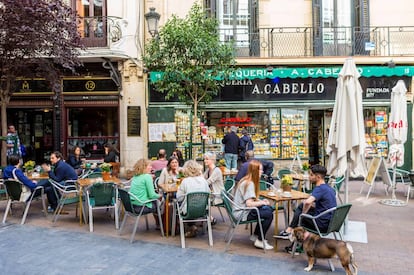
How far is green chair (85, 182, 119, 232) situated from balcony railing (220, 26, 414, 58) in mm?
8547

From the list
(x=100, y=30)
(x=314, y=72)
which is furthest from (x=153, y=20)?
(x=314, y=72)

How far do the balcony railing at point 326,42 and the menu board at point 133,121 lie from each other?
399 centimetres

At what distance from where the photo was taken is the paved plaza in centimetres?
534

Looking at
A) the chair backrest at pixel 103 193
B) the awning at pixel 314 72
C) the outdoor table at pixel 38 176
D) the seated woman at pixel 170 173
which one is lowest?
the chair backrest at pixel 103 193

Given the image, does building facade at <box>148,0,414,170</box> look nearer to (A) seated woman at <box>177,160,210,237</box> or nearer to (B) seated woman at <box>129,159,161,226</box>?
(B) seated woman at <box>129,159,161,226</box>

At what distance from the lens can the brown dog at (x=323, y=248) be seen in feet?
15.8

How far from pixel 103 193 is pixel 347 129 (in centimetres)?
430

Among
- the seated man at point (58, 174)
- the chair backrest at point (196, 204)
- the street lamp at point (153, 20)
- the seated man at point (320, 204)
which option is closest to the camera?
the seated man at point (320, 204)

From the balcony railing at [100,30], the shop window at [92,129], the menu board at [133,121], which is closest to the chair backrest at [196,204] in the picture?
the menu board at [133,121]

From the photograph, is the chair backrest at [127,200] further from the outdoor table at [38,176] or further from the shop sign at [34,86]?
the shop sign at [34,86]

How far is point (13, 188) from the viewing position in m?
7.82

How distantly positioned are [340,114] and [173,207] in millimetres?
3207

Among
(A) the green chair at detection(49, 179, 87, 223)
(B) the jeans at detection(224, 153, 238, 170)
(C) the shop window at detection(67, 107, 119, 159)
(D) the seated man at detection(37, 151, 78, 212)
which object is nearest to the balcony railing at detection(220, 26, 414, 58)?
(B) the jeans at detection(224, 153, 238, 170)

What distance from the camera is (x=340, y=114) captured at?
7.03m
